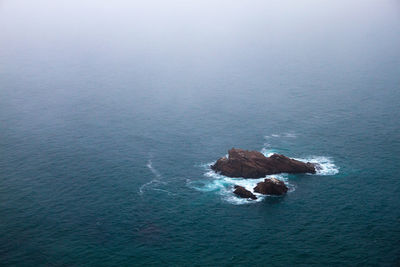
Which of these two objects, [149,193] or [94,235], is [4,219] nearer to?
[94,235]

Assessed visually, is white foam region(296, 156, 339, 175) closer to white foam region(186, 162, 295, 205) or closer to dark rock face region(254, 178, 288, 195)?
white foam region(186, 162, 295, 205)

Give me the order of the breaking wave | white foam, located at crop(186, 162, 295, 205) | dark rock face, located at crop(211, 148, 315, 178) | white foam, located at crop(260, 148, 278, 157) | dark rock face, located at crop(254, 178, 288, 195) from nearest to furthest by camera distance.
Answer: white foam, located at crop(186, 162, 295, 205) < dark rock face, located at crop(254, 178, 288, 195) < the breaking wave < dark rock face, located at crop(211, 148, 315, 178) < white foam, located at crop(260, 148, 278, 157)

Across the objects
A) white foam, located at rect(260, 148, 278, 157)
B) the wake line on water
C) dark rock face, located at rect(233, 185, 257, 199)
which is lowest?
dark rock face, located at rect(233, 185, 257, 199)

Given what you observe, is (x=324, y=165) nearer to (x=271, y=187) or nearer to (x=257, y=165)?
(x=257, y=165)

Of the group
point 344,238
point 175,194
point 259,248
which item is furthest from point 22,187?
point 344,238

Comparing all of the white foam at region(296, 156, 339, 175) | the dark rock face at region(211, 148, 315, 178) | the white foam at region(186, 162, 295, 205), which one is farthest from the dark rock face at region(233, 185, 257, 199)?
the white foam at region(296, 156, 339, 175)

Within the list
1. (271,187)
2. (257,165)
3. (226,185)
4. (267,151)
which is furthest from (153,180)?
(267,151)
